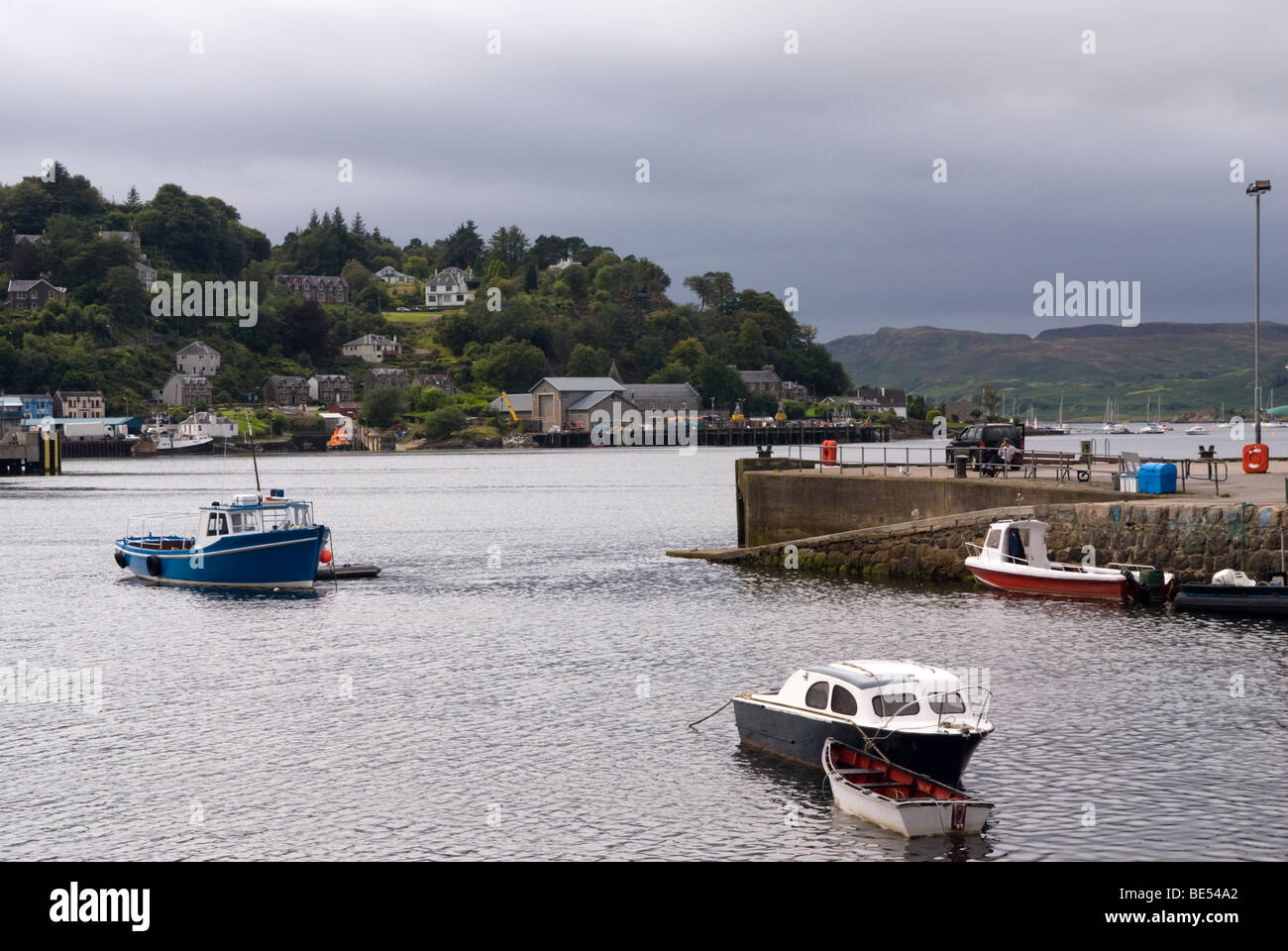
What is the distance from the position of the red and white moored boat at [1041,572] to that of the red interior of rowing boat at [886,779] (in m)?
21.8

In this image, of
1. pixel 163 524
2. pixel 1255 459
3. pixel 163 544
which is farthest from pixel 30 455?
pixel 1255 459

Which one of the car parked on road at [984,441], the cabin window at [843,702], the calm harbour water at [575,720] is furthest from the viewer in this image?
the car parked on road at [984,441]

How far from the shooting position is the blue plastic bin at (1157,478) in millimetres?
45156

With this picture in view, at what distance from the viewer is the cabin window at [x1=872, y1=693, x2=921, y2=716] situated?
75.7 ft

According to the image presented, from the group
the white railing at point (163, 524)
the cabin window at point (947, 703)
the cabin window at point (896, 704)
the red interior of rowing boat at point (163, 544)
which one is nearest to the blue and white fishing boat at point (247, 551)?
the red interior of rowing boat at point (163, 544)

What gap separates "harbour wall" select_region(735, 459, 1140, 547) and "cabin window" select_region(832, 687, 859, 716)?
25448 mm

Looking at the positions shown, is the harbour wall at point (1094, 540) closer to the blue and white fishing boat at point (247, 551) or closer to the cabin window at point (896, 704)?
the blue and white fishing boat at point (247, 551)

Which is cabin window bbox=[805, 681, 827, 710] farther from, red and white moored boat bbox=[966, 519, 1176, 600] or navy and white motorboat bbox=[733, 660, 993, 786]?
red and white moored boat bbox=[966, 519, 1176, 600]

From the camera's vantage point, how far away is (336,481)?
151m

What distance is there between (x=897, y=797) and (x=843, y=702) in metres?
2.69

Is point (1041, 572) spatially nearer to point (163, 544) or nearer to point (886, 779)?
point (886, 779)

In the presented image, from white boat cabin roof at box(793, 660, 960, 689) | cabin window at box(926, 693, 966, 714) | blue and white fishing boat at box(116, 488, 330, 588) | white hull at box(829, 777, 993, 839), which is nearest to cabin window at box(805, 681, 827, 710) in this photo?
white boat cabin roof at box(793, 660, 960, 689)
